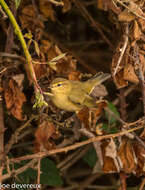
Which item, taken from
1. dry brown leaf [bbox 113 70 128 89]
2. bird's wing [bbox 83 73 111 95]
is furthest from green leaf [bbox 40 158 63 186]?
dry brown leaf [bbox 113 70 128 89]

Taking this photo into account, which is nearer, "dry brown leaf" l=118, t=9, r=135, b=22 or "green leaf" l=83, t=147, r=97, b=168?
"dry brown leaf" l=118, t=9, r=135, b=22

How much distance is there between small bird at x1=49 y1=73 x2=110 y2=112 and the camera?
244cm

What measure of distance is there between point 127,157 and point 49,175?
0.68m

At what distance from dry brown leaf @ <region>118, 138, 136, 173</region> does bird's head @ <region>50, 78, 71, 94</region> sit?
2.29ft

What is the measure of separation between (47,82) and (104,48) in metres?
1.81

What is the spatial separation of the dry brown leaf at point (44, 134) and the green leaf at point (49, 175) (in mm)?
420

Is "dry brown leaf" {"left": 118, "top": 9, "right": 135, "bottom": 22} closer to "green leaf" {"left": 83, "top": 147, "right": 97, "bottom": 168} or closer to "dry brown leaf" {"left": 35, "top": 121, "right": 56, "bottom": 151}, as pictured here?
"dry brown leaf" {"left": 35, "top": 121, "right": 56, "bottom": 151}

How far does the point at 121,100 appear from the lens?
256 cm

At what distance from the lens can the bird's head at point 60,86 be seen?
2.34m

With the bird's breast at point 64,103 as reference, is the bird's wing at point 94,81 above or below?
above

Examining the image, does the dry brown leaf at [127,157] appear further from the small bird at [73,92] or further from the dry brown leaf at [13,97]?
the dry brown leaf at [13,97]

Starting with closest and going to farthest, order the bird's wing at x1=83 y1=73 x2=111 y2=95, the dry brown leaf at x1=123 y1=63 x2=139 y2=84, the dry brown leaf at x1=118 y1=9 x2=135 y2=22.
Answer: the dry brown leaf at x1=118 y1=9 x2=135 y2=22, the dry brown leaf at x1=123 y1=63 x2=139 y2=84, the bird's wing at x1=83 y1=73 x2=111 y2=95

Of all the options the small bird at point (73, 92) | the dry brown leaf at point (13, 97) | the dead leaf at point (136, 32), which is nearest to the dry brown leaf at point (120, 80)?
the dead leaf at point (136, 32)

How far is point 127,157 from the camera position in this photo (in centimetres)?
199
